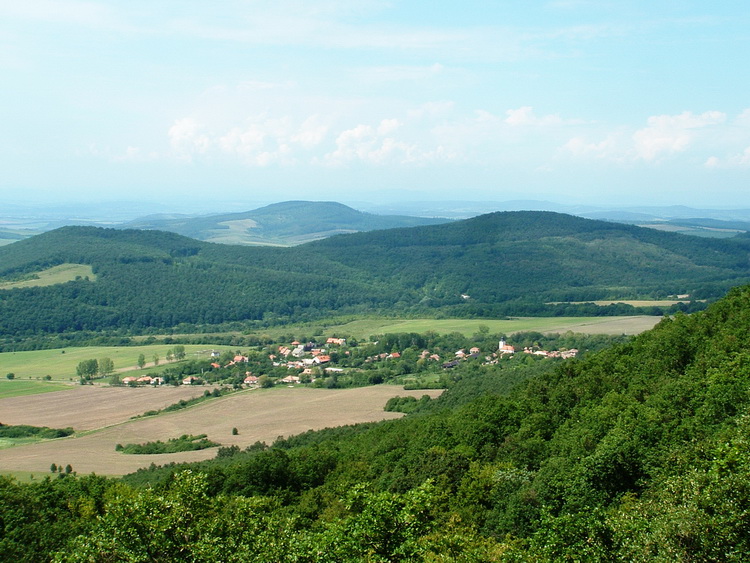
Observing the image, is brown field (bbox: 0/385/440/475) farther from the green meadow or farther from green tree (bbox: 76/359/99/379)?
green tree (bbox: 76/359/99/379)

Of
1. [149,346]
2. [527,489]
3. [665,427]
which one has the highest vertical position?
[665,427]

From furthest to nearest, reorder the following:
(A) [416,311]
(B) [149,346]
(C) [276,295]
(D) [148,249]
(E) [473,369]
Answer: (D) [148,249] → (C) [276,295] → (A) [416,311] → (B) [149,346] → (E) [473,369]

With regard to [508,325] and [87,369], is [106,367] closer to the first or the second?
[87,369]

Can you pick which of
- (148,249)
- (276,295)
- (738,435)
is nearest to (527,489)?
(738,435)

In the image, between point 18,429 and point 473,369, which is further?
point 473,369

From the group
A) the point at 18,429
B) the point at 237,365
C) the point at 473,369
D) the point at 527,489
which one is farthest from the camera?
the point at 237,365

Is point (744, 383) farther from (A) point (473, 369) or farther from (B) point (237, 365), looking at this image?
(B) point (237, 365)

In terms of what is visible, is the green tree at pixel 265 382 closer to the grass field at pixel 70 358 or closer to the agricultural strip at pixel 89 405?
the agricultural strip at pixel 89 405

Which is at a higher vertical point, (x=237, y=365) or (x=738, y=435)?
(x=738, y=435)

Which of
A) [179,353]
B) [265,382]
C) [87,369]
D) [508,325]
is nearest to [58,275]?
[179,353]
